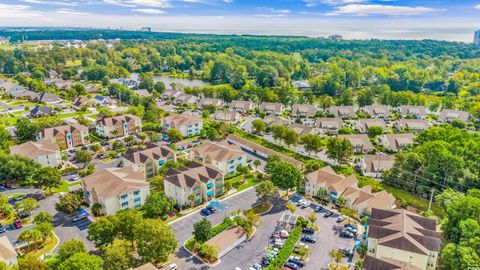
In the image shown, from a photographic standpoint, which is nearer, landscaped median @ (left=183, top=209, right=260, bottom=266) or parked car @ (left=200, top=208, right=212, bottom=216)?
landscaped median @ (left=183, top=209, right=260, bottom=266)

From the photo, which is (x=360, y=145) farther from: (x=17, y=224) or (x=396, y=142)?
(x=17, y=224)

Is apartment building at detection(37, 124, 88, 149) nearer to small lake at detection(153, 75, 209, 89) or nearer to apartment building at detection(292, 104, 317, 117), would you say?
apartment building at detection(292, 104, 317, 117)

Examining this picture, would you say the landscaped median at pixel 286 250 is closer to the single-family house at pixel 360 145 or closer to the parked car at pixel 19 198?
the single-family house at pixel 360 145

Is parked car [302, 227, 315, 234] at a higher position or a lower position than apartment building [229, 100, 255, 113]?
lower

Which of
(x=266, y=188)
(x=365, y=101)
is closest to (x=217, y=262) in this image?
(x=266, y=188)

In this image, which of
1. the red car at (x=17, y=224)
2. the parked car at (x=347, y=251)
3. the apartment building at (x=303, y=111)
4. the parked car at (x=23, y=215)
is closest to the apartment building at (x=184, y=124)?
the apartment building at (x=303, y=111)

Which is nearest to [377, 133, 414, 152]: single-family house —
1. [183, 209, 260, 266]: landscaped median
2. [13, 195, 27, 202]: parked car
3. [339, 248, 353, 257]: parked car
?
[339, 248, 353, 257]: parked car
